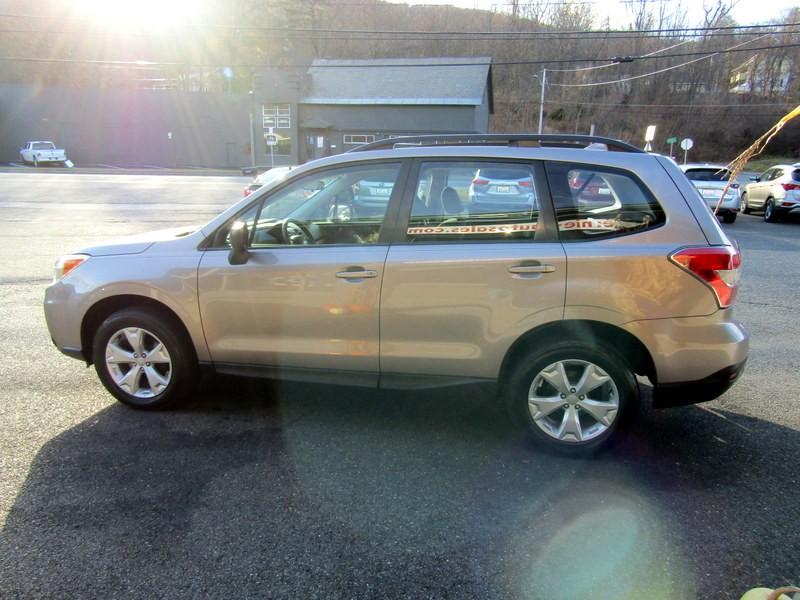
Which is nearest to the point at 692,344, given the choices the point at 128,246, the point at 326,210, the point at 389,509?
the point at 389,509

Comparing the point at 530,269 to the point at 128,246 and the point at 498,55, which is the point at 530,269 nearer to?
the point at 128,246

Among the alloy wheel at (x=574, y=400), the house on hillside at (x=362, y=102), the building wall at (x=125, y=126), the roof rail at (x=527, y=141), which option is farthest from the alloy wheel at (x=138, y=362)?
the building wall at (x=125, y=126)

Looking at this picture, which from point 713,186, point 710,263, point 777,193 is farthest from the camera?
point 777,193

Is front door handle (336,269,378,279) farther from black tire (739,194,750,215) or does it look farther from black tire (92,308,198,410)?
black tire (739,194,750,215)

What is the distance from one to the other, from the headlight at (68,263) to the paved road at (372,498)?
91cm

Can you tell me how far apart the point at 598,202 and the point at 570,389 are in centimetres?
113

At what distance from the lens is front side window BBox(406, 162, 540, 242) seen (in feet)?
10.6

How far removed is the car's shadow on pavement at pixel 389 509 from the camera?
2.29 metres

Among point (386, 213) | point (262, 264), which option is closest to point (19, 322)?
point (262, 264)

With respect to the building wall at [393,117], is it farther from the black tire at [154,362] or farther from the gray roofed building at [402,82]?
the black tire at [154,362]

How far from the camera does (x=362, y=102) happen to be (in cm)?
3959

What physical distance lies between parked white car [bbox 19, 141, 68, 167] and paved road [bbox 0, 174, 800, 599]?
45.2 metres

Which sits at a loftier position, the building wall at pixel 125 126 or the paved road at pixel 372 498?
the building wall at pixel 125 126

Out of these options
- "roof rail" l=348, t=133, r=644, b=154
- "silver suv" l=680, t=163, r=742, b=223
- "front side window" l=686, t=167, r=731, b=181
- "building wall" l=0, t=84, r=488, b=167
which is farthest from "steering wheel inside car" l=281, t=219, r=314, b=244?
"building wall" l=0, t=84, r=488, b=167
